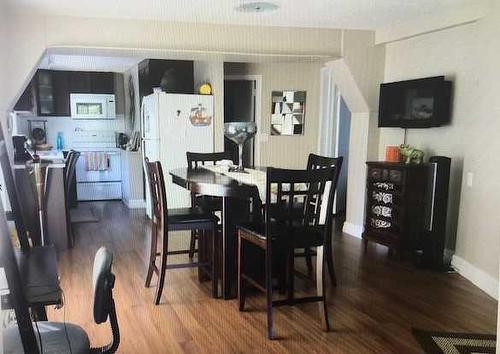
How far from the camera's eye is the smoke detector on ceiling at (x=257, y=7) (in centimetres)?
340

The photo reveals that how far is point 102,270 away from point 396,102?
147 inches

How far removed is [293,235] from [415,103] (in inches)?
89.9

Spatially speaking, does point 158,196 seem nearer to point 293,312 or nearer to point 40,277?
point 293,312

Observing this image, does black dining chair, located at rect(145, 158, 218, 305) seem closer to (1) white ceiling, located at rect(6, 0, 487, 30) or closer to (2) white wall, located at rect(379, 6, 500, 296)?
(1) white ceiling, located at rect(6, 0, 487, 30)

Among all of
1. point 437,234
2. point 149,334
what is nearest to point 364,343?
point 149,334

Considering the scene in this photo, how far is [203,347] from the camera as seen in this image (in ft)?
8.38

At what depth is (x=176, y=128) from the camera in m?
5.44

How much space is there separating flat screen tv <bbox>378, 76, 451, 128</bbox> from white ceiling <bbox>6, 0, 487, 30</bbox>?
62 cm

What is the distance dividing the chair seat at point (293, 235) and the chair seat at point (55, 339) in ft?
4.24

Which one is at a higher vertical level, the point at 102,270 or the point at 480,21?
the point at 480,21

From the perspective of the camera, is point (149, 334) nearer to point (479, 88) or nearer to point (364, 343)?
point (364, 343)

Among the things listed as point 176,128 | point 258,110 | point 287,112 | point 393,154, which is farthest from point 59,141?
point 393,154

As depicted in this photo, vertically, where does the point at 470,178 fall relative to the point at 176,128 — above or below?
below

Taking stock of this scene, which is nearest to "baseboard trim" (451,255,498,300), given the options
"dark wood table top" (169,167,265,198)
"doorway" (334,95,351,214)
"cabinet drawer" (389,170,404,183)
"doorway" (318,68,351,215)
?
"cabinet drawer" (389,170,404,183)
